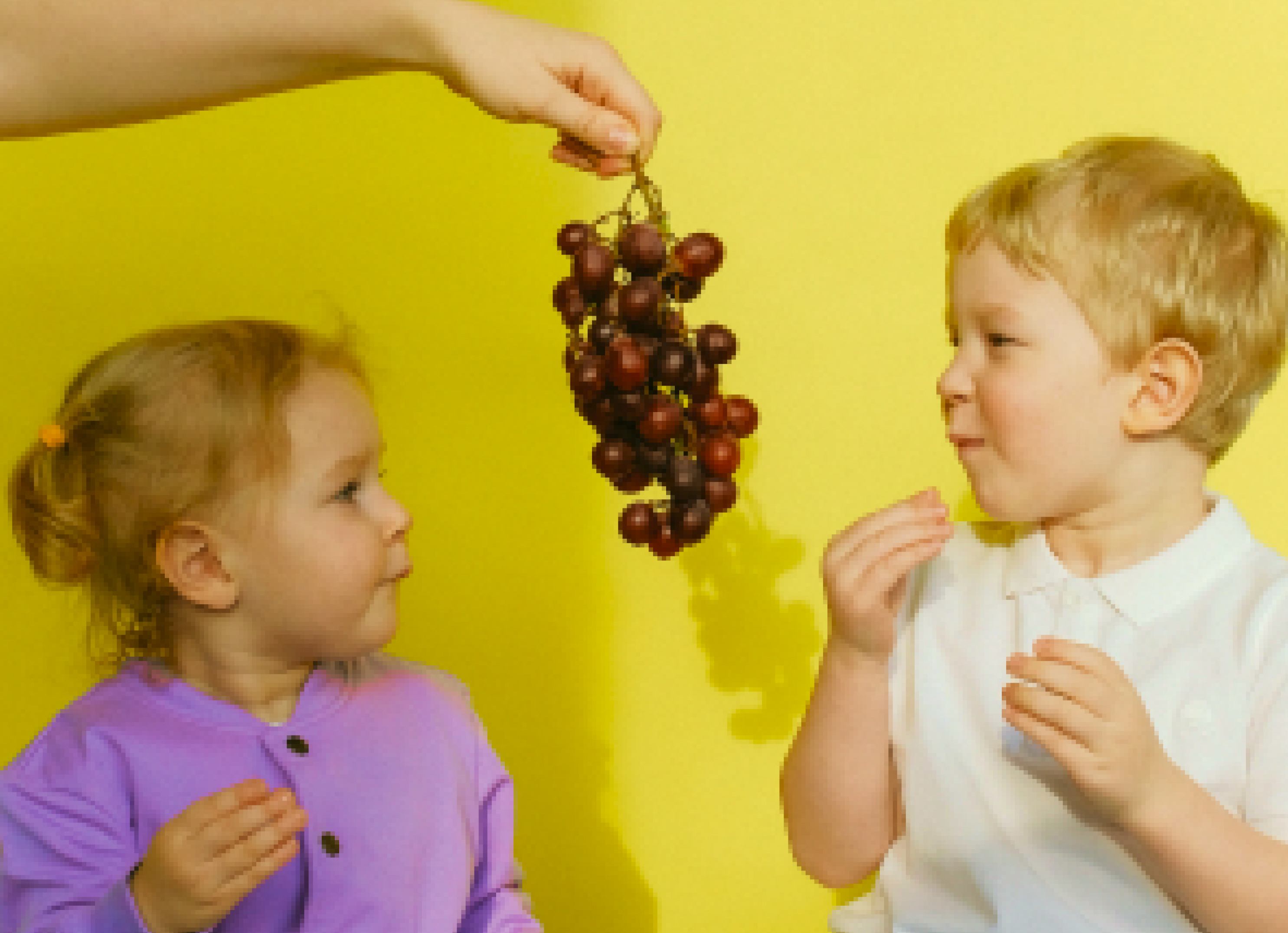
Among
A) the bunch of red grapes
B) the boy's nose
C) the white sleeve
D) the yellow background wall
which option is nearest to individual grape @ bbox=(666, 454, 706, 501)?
the bunch of red grapes

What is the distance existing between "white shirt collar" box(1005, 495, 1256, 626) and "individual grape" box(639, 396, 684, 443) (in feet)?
1.12

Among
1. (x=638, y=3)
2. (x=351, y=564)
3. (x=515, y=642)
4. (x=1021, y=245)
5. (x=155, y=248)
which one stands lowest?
(x=515, y=642)

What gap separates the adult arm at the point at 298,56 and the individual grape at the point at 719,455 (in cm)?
23

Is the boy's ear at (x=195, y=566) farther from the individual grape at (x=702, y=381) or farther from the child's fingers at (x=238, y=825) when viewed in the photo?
the individual grape at (x=702, y=381)

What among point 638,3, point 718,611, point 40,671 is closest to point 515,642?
point 718,611

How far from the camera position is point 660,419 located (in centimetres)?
115

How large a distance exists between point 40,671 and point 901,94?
1199 mm

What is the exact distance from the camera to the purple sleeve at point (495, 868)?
4.54 feet

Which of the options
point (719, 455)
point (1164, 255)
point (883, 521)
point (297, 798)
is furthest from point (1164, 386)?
point (297, 798)

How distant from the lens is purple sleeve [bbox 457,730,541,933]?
138cm

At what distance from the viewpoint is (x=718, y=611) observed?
1.75 meters

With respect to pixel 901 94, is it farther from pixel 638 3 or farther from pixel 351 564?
pixel 351 564

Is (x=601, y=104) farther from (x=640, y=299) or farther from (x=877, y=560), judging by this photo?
(x=877, y=560)

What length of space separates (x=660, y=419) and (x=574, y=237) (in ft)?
0.56
